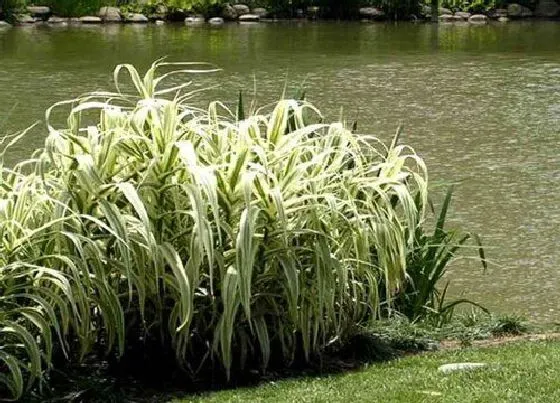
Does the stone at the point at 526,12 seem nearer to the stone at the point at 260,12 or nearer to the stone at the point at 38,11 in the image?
the stone at the point at 260,12

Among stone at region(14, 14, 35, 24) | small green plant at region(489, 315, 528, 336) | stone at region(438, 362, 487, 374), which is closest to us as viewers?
stone at region(438, 362, 487, 374)

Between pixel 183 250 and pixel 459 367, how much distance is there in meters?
1.08

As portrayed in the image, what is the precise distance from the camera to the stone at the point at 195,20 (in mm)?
30500

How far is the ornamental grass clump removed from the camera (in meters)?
3.57

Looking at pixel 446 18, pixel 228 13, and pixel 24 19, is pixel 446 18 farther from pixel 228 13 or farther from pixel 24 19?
pixel 24 19

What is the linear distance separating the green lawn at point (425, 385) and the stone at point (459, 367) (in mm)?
31

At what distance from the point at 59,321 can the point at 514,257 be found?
12.8 feet

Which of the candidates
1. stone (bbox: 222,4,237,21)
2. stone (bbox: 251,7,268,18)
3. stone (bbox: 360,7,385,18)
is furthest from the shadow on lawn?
stone (bbox: 360,7,385,18)

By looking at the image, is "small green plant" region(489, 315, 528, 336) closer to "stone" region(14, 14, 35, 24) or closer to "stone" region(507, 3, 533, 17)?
"stone" region(14, 14, 35, 24)

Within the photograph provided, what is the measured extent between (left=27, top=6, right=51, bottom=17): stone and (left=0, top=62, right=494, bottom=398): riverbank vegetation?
2620cm

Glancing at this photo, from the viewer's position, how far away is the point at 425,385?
11.6 ft

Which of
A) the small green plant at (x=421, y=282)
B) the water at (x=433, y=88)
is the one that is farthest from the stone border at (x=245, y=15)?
the small green plant at (x=421, y=282)

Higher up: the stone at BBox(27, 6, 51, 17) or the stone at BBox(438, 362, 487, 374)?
the stone at BBox(27, 6, 51, 17)

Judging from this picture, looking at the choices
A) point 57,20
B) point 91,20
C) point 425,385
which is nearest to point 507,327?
point 425,385
